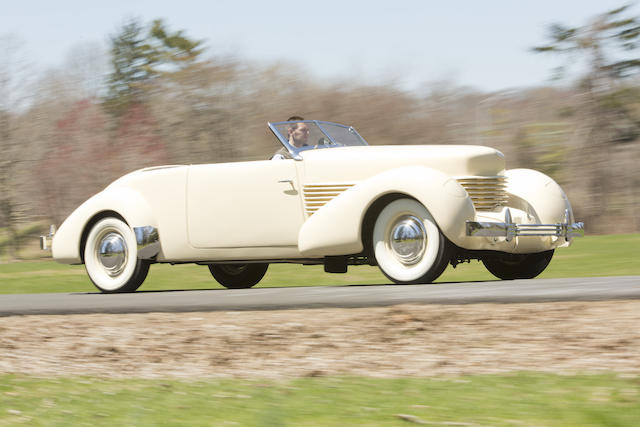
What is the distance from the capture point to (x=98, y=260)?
9.75m

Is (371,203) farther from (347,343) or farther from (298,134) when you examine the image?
(347,343)

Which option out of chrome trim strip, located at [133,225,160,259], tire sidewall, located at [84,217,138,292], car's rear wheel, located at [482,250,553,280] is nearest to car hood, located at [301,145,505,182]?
car's rear wheel, located at [482,250,553,280]

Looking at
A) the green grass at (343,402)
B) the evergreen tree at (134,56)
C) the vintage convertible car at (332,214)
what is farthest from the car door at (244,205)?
the evergreen tree at (134,56)

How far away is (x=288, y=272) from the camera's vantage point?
45.3ft

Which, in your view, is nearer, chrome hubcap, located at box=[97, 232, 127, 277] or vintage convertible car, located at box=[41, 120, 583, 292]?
vintage convertible car, located at box=[41, 120, 583, 292]

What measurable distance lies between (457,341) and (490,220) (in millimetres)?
2792

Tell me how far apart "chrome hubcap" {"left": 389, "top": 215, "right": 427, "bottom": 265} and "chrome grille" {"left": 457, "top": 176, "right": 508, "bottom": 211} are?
23.6 inches

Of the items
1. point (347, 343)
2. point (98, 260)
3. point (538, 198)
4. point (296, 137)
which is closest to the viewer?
point (347, 343)

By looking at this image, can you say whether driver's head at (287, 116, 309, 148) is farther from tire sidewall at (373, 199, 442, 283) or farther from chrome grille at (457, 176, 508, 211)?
chrome grille at (457, 176, 508, 211)

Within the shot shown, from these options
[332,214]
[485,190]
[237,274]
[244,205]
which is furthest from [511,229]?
[237,274]

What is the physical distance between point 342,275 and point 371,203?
5.91m

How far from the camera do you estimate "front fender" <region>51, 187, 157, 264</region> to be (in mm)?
9414

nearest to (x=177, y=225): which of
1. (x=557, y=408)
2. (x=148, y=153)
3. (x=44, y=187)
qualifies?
(x=557, y=408)

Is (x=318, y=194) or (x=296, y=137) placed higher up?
(x=296, y=137)
